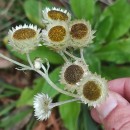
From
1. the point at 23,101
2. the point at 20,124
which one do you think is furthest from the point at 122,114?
the point at 20,124

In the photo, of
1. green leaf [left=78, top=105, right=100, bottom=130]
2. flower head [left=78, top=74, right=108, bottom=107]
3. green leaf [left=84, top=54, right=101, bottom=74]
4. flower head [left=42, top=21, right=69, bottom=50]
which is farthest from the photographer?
green leaf [left=78, top=105, right=100, bottom=130]

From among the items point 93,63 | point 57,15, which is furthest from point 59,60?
point 57,15

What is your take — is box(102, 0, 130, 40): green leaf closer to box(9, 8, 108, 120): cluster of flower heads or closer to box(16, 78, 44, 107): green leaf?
box(16, 78, 44, 107): green leaf

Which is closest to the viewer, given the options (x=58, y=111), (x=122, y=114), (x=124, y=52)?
(x=122, y=114)

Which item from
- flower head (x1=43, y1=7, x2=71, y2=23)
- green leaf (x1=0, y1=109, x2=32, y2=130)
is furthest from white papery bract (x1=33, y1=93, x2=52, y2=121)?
green leaf (x1=0, y1=109, x2=32, y2=130)

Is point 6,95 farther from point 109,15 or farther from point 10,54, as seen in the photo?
Result: point 109,15

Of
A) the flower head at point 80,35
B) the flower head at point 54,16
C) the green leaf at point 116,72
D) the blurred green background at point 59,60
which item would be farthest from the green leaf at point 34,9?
A: the flower head at point 80,35
